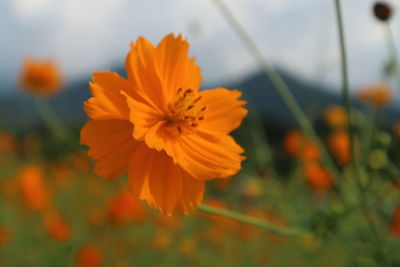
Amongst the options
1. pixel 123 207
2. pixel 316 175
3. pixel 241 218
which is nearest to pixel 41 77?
pixel 123 207

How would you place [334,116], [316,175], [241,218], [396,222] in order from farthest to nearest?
1. [334,116]
2. [316,175]
3. [396,222]
4. [241,218]

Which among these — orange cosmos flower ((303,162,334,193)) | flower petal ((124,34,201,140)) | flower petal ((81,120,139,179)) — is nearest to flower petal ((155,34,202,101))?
flower petal ((124,34,201,140))

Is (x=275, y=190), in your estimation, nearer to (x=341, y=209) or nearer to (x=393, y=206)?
(x=393, y=206)

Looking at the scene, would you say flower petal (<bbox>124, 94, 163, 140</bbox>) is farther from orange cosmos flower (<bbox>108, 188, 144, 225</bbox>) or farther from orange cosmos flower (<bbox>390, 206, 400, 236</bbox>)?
orange cosmos flower (<bbox>108, 188, 144, 225</bbox>)

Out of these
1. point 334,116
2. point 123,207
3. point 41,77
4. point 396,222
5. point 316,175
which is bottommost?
point 334,116

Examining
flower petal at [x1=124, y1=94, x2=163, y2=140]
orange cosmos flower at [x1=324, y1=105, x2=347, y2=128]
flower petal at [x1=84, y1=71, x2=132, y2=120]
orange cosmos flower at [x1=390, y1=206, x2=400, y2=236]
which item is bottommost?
orange cosmos flower at [x1=324, y1=105, x2=347, y2=128]

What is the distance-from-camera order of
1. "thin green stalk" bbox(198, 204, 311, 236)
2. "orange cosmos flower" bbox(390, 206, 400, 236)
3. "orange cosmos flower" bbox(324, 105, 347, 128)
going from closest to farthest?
"thin green stalk" bbox(198, 204, 311, 236)
"orange cosmos flower" bbox(390, 206, 400, 236)
"orange cosmos flower" bbox(324, 105, 347, 128)

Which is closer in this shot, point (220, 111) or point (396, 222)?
point (220, 111)

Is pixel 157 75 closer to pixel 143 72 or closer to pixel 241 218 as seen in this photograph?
pixel 143 72
